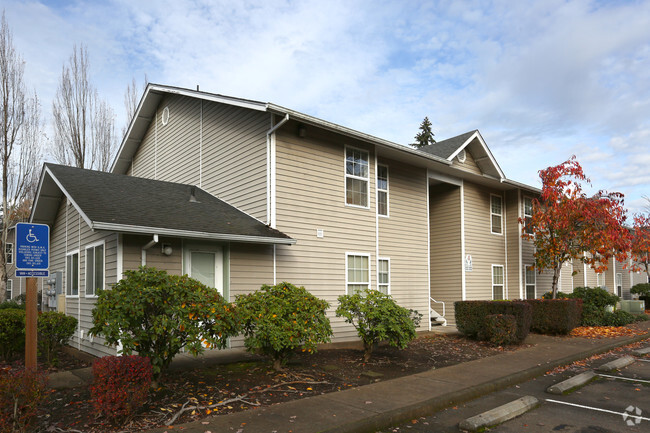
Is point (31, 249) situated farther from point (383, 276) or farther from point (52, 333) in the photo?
point (383, 276)

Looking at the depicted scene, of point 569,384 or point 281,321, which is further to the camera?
point 569,384

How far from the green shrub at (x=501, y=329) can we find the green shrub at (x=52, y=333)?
990 centimetres

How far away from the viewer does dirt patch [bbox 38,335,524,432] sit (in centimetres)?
606

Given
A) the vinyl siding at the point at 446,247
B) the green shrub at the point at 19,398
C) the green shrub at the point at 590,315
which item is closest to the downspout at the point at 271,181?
the green shrub at the point at 19,398

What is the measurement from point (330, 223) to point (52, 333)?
6623mm

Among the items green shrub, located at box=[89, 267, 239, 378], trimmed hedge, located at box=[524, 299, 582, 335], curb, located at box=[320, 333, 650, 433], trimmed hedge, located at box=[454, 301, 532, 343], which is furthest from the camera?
trimmed hedge, located at box=[524, 299, 582, 335]

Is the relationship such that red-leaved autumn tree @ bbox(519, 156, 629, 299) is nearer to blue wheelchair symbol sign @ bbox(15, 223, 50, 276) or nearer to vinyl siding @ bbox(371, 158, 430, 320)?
vinyl siding @ bbox(371, 158, 430, 320)

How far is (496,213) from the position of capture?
19531 mm

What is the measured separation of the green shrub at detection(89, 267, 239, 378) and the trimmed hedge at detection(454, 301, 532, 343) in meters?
8.30

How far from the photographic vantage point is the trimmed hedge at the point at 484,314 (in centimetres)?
1302

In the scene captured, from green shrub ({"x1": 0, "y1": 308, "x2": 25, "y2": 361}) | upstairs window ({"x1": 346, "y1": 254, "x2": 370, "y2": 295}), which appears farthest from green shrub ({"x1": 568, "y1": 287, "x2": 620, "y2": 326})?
green shrub ({"x1": 0, "y1": 308, "x2": 25, "y2": 361})

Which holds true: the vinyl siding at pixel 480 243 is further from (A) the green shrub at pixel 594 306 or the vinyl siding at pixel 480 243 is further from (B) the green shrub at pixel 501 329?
(B) the green shrub at pixel 501 329

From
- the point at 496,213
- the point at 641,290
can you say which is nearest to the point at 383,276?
the point at 496,213

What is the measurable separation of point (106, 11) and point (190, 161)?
4.59 metres
